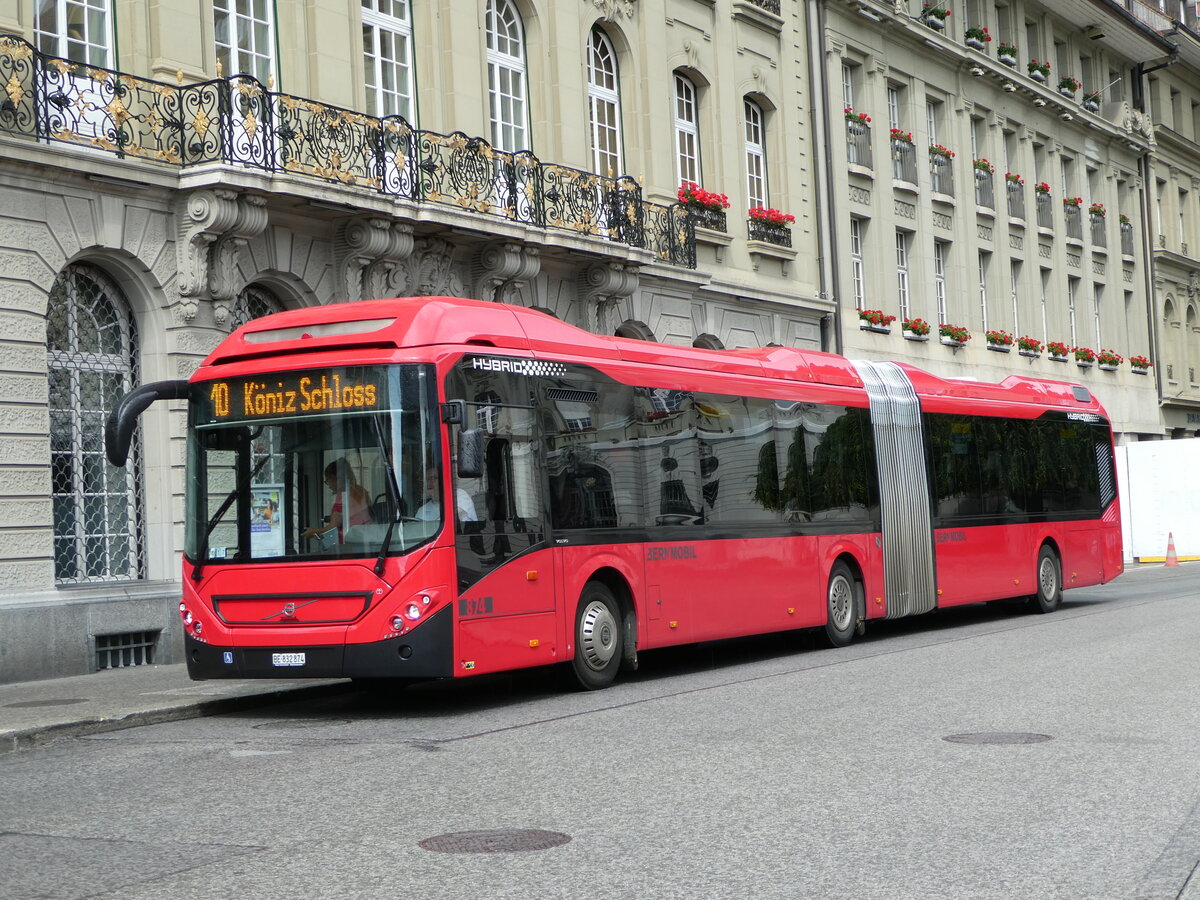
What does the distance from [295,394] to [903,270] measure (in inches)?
979

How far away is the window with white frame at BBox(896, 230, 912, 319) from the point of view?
35.0m

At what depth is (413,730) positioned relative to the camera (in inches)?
451

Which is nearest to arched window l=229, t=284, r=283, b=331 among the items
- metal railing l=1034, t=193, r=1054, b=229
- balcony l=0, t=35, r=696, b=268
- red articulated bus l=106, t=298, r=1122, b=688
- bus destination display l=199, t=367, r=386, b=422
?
balcony l=0, t=35, r=696, b=268

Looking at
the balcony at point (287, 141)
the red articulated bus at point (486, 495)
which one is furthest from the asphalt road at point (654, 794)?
the balcony at point (287, 141)

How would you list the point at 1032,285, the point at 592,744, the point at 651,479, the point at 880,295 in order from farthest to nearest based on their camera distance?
the point at 1032,285 → the point at 880,295 → the point at 651,479 → the point at 592,744

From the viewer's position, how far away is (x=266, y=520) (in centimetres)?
1241

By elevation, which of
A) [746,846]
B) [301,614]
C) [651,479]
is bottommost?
[746,846]

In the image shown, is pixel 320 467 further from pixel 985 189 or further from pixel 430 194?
pixel 985 189

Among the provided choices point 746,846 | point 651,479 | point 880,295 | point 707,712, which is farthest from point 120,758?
point 880,295

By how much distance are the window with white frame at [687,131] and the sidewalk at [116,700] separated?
14.4 meters

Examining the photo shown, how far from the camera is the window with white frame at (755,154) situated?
2962 centimetres

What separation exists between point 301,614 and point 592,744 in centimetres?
303

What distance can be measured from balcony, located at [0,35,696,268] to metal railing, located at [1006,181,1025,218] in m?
19.4

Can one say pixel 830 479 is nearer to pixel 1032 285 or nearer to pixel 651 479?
pixel 651 479
